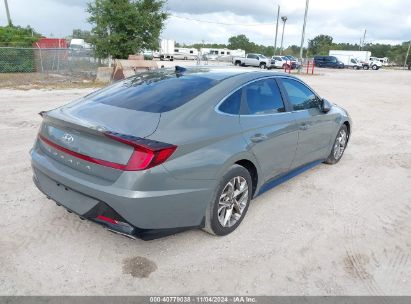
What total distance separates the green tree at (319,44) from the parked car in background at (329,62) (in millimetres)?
42131

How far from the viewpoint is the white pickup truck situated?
3984 cm

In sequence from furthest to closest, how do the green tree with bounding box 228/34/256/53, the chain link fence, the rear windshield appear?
the green tree with bounding box 228/34/256/53 → the chain link fence → the rear windshield

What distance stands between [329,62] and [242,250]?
52.7 meters

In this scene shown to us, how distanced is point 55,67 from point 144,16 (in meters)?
5.34

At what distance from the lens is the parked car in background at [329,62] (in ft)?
166

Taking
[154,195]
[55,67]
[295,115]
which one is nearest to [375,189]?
[295,115]

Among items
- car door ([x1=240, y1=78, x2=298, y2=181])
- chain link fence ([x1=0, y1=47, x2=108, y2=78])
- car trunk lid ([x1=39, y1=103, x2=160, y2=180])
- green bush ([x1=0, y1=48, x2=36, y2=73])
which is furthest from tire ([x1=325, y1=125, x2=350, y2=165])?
green bush ([x1=0, y1=48, x2=36, y2=73])

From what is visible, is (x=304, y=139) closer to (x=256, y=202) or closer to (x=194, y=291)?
(x=256, y=202)

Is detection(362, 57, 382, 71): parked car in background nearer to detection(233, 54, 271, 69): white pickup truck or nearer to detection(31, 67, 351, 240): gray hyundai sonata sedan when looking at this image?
detection(233, 54, 271, 69): white pickup truck

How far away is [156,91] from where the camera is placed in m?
3.42

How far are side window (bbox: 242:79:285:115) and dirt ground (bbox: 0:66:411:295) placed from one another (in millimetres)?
1137

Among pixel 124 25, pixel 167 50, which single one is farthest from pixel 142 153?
pixel 167 50

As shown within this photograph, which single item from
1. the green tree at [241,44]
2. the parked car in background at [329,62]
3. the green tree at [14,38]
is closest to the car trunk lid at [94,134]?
the green tree at [14,38]

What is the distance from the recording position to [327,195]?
14.9 ft
